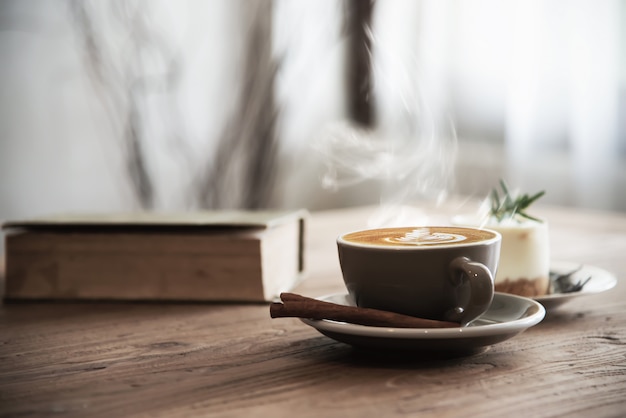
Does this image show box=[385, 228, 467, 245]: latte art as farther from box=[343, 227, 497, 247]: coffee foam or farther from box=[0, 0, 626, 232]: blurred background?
box=[0, 0, 626, 232]: blurred background

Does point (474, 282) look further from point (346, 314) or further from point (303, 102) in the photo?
point (303, 102)

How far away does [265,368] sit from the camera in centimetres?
65

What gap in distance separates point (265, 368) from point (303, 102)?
2.80 metres

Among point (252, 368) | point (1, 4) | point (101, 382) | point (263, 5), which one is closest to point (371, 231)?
point (252, 368)

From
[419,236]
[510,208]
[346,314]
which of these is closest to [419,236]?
[419,236]

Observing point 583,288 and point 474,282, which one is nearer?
point 474,282

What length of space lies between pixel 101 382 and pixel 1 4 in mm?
1932

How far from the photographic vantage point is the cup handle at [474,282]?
2.08ft

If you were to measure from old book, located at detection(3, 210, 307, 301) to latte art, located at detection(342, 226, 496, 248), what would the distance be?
23 centimetres

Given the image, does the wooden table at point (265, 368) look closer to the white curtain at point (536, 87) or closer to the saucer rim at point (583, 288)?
the saucer rim at point (583, 288)

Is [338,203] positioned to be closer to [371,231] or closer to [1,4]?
[1,4]

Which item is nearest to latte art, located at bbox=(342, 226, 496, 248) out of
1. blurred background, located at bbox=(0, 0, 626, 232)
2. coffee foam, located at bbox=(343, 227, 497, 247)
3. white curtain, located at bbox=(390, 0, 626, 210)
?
coffee foam, located at bbox=(343, 227, 497, 247)

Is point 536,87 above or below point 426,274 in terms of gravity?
above

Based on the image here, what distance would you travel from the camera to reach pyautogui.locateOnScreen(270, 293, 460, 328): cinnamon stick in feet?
2.12
